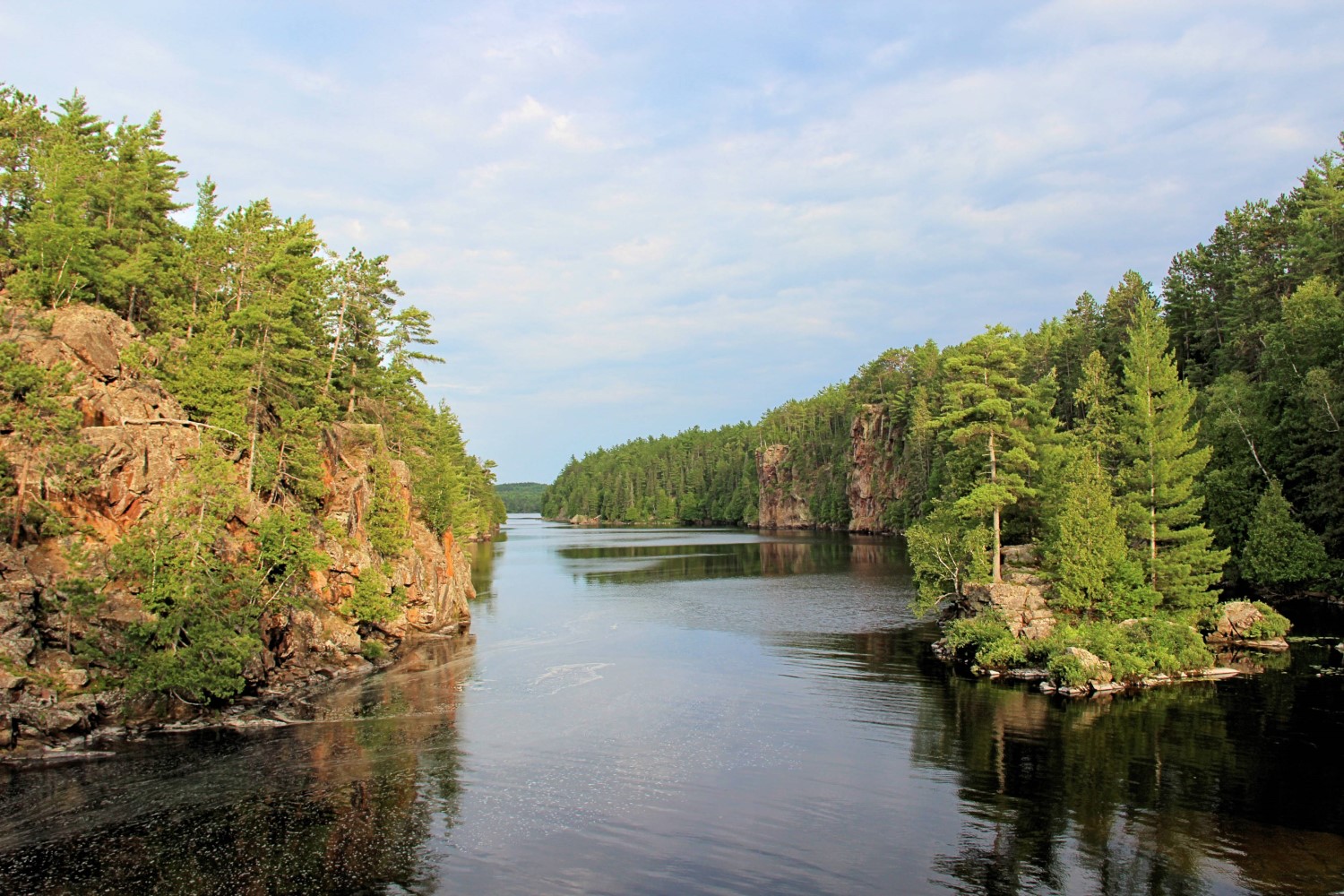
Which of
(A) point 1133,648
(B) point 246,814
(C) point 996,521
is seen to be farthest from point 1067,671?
(B) point 246,814

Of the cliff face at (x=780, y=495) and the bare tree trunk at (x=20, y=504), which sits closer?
the bare tree trunk at (x=20, y=504)

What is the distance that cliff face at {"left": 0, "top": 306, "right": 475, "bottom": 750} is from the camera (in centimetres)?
2380

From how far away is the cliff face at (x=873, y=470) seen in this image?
127062 mm

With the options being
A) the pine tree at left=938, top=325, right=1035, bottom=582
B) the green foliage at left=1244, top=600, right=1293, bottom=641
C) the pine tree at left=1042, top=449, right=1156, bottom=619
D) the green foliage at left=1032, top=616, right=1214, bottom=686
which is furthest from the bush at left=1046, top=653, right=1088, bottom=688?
the green foliage at left=1244, top=600, right=1293, bottom=641

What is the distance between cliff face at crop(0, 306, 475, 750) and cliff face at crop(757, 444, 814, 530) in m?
123

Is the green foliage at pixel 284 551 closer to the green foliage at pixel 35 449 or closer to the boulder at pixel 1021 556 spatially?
the green foliage at pixel 35 449

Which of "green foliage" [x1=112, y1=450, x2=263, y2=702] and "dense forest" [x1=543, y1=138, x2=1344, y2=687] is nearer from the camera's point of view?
"green foliage" [x1=112, y1=450, x2=263, y2=702]

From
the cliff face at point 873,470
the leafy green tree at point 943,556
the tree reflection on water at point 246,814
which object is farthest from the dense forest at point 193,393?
the cliff face at point 873,470

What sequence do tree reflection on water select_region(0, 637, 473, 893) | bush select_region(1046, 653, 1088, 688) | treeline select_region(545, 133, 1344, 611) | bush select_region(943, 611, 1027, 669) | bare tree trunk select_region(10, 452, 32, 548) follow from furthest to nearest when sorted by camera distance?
1. treeline select_region(545, 133, 1344, 611)
2. bush select_region(943, 611, 1027, 669)
3. bush select_region(1046, 653, 1088, 688)
4. bare tree trunk select_region(10, 452, 32, 548)
5. tree reflection on water select_region(0, 637, 473, 893)

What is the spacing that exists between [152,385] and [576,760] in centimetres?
2318

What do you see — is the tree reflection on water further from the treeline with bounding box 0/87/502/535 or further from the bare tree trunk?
the treeline with bounding box 0/87/502/535

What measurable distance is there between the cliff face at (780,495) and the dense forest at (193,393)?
11647 cm

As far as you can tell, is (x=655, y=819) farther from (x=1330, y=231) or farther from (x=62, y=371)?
(x=1330, y=231)

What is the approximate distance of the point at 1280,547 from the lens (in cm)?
4228
